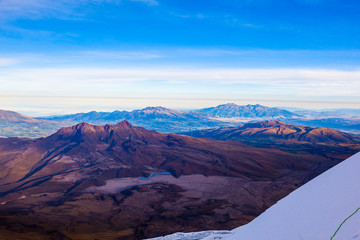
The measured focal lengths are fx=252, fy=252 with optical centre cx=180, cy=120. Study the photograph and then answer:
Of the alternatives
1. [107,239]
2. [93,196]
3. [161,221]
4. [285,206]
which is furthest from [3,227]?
[285,206]

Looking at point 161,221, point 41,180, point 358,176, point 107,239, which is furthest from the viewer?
point 41,180

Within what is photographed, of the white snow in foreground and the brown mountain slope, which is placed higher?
the white snow in foreground

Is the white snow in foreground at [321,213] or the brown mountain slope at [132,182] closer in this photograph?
the white snow in foreground at [321,213]

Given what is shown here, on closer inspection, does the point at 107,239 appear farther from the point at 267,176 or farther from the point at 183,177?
the point at 267,176

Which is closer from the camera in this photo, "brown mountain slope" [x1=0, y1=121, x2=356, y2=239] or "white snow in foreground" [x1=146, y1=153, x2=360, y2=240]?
"white snow in foreground" [x1=146, y1=153, x2=360, y2=240]
